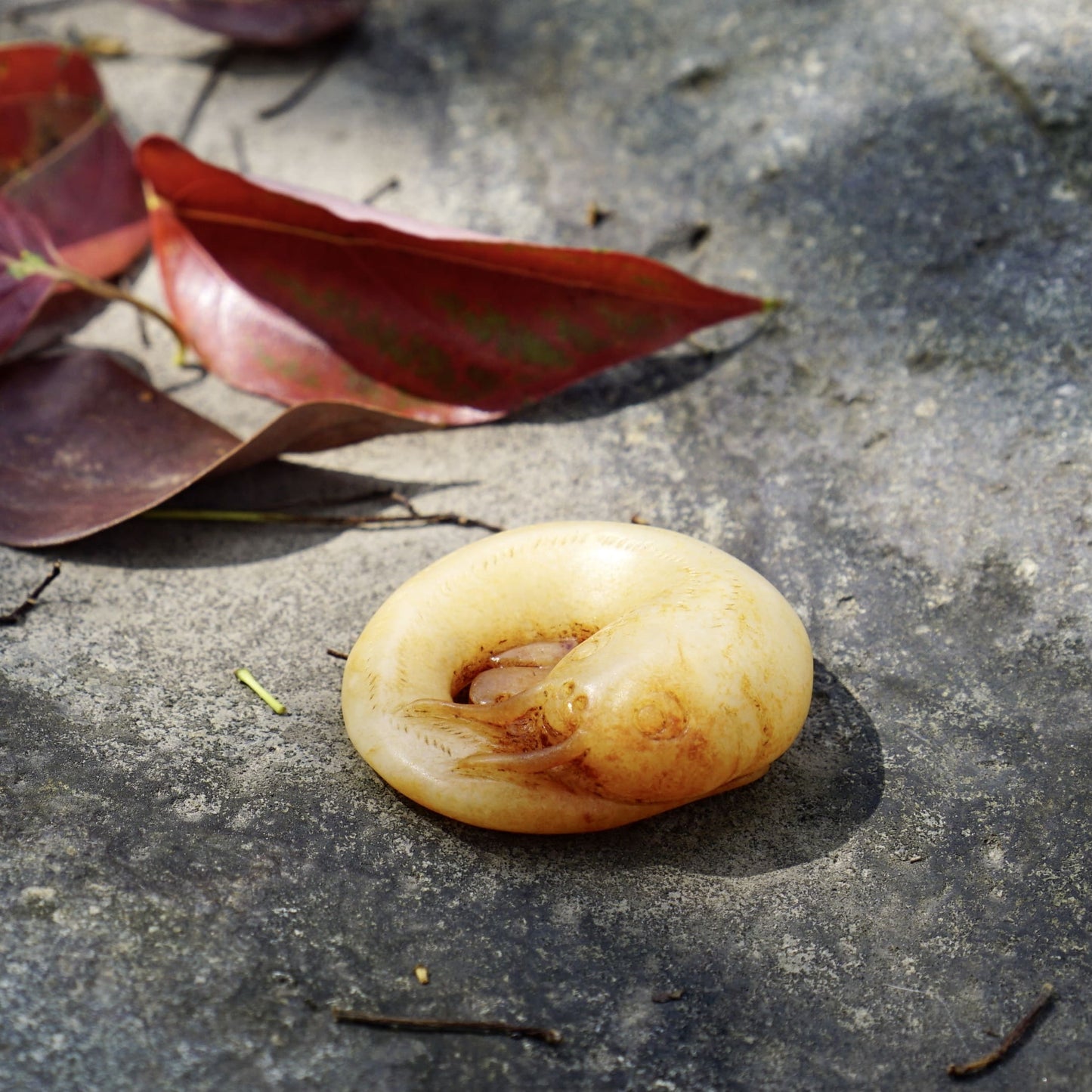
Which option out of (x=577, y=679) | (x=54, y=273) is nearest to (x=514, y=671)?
(x=577, y=679)

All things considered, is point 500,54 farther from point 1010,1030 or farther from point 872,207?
point 1010,1030

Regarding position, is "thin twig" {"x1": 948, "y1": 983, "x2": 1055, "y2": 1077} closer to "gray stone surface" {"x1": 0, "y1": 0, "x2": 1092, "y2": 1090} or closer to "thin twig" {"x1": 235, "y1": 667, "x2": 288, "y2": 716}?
"gray stone surface" {"x1": 0, "y1": 0, "x2": 1092, "y2": 1090}

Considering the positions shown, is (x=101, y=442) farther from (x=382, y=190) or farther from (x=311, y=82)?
(x=311, y=82)

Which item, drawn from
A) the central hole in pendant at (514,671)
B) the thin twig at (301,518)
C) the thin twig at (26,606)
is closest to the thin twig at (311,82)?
the thin twig at (301,518)

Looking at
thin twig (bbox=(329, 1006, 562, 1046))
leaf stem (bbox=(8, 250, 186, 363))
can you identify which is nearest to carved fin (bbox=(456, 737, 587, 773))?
thin twig (bbox=(329, 1006, 562, 1046))

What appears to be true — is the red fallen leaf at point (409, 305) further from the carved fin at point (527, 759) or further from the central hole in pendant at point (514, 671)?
the carved fin at point (527, 759)
